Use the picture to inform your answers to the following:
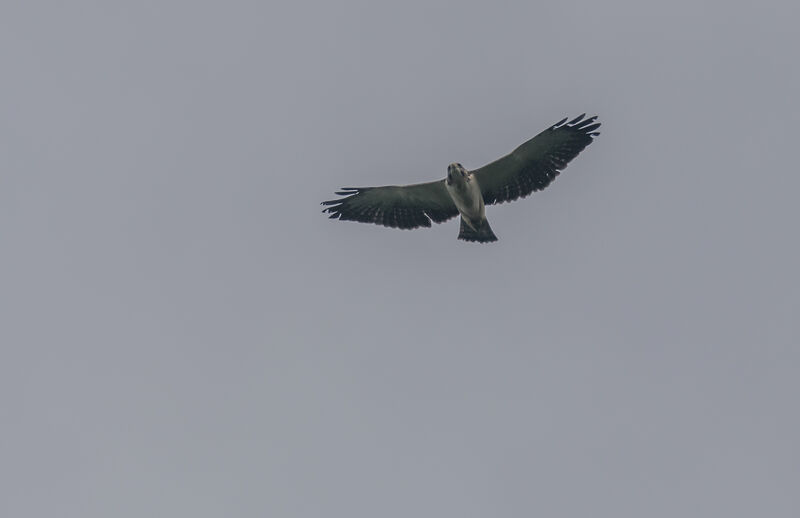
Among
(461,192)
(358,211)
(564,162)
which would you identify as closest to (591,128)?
(564,162)

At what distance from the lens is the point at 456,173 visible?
100 feet

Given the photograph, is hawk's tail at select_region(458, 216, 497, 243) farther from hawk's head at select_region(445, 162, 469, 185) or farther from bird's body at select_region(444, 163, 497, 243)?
hawk's head at select_region(445, 162, 469, 185)

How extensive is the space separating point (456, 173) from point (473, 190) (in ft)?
2.80

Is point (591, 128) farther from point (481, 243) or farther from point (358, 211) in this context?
point (358, 211)

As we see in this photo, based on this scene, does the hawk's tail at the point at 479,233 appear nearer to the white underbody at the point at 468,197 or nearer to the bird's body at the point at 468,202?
the bird's body at the point at 468,202

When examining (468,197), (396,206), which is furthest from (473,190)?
(396,206)

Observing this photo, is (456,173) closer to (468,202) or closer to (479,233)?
(468,202)

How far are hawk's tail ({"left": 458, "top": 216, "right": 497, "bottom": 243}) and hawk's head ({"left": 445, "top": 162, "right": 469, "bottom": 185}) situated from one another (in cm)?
160

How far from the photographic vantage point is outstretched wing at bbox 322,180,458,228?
1268 inches

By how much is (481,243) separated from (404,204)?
2.08 m

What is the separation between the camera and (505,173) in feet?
105

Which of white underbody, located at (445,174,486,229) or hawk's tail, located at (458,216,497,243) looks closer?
white underbody, located at (445,174,486,229)

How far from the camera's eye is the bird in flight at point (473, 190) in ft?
103

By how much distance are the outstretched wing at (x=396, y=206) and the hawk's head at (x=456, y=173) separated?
1157mm
